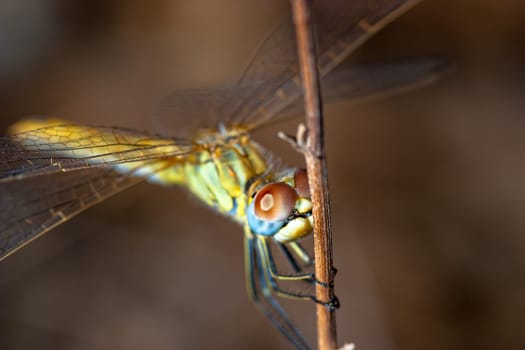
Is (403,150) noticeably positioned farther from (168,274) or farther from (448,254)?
(168,274)

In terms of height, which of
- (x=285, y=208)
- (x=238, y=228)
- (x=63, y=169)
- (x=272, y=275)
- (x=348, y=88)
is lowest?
(x=272, y=275)

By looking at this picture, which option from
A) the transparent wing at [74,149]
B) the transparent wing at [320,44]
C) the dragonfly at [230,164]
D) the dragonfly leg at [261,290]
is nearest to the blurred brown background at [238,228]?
the dragonfly leg at [261,290]

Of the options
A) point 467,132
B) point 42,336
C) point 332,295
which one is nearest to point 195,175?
point 332,295

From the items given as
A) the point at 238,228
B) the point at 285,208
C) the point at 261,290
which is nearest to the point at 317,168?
the point at 285,208

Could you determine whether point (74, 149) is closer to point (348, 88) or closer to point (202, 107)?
point (202, 107)

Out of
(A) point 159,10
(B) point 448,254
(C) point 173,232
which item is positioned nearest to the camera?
(B) point 448,254

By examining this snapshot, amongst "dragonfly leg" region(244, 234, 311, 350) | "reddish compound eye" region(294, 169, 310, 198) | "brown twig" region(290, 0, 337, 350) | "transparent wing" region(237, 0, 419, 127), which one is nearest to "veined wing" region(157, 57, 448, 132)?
"transparent wing" region(237, 0, 419, 127)
